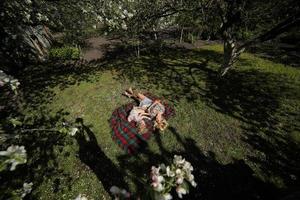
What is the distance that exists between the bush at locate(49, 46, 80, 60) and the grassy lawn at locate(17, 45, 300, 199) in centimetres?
512

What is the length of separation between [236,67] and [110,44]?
17.1m

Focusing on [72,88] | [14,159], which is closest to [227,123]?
[14,159]

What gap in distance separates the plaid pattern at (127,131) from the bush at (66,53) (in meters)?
12.1

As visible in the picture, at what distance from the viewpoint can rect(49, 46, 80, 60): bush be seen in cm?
1838

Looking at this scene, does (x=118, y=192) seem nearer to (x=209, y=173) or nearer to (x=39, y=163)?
(x=209, y=173)

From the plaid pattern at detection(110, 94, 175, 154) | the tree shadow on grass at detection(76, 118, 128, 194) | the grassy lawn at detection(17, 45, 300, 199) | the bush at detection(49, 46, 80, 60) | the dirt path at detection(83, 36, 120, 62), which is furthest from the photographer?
the dirt path at detection(83, 36, 120, 62)

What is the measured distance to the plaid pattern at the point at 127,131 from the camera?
24.1 feet

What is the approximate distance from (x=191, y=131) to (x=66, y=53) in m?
15.8

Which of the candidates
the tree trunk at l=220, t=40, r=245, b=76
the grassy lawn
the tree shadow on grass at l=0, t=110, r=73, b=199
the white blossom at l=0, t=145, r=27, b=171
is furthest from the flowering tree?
the tree trunk at l=220, t=40, r=245, b=76

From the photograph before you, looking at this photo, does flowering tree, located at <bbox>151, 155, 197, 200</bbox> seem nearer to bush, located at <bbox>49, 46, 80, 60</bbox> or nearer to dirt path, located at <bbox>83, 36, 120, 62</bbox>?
bush, located at <bbox>49, 46, 80, 60</bbox>

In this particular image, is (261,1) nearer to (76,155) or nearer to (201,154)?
(201,154)

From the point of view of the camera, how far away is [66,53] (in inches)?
723

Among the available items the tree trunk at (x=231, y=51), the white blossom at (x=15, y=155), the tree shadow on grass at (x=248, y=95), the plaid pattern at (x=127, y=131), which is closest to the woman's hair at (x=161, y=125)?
the plaid pattern at (x=127, y=131)

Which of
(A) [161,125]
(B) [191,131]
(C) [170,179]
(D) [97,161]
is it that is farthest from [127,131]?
(C) [170,179]
